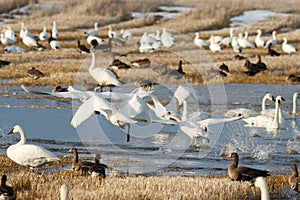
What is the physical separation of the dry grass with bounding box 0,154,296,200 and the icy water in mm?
1324

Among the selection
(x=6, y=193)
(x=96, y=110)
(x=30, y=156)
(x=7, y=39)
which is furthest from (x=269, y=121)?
(x=7, y=39)

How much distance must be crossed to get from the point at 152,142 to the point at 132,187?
15.3 feet

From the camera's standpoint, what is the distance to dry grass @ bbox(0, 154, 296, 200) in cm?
761

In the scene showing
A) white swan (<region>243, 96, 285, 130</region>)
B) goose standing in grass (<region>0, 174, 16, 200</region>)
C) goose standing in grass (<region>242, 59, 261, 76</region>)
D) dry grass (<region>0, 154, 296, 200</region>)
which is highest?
goose standing in grass (<region>242, 59, 261, 76</region>)

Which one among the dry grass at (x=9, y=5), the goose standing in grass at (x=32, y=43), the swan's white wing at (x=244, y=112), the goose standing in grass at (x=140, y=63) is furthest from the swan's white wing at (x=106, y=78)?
the dry grass at (x=9, y=5)

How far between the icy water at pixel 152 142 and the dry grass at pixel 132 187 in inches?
52.1

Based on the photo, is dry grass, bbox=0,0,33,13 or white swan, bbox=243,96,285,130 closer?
white swan, bbox=243,96,285,130

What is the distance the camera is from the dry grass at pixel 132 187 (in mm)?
7605

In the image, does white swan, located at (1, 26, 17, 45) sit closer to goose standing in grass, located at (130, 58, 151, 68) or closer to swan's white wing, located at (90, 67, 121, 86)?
goose standing in grass, located at (130, 58, 151, 68)

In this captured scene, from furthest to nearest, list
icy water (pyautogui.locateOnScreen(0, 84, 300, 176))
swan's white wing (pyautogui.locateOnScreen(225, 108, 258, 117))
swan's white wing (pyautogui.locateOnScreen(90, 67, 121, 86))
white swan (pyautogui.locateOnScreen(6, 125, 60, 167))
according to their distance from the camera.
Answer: swan's white wing (pyautogui.locateOnScreen(90, 67, 121, 86)), swan's white wing (pyautogui.locateOnScreen(225, 108, 258, 117)), icy water (pyautogui.locateOnScreen(0, 84, 300, 176)), white swan (pyautogui.locateOnScreen(6, 125, 60, 167))

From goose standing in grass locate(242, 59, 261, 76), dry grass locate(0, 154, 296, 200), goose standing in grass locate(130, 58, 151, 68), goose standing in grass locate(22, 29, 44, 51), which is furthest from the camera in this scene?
goose standing in grass locate(22, 29, 44, 51)

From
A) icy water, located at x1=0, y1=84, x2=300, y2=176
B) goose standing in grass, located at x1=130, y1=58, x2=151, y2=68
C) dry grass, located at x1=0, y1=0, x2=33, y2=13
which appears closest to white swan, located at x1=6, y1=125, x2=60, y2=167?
icy water, located at x1=0, y1=84, x2=300, y2=176

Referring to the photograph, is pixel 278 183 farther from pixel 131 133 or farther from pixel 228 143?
pixel 131 133

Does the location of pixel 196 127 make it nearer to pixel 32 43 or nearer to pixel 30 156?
pixel 30 156
